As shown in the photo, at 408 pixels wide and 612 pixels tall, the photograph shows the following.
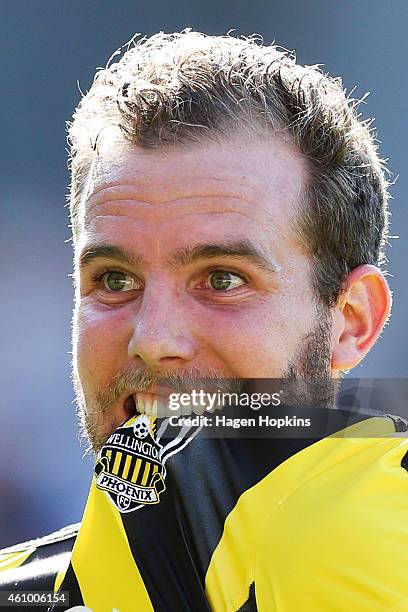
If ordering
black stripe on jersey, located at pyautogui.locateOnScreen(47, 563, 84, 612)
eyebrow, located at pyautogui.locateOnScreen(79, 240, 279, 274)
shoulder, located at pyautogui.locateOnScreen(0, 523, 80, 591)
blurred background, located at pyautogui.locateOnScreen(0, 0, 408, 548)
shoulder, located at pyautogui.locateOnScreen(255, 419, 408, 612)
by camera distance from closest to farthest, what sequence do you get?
shoulder, located at pyautogui.locateOnScreen(255, 419, 408, 612), black stripe on jersey, located at pyautogui.locateOnScreen(47, 563, 84, 612), shoulder, located at pyautogui.locateOnScreen(0, 523, 80, 591), eyebrow, located at pyautogui.locateOnScreen(79, 240, 279, 274), blurred background, located at pyautogui.locateOnScreen(0, 0, 408, 548)

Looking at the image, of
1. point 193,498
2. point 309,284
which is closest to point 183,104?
point 309,284

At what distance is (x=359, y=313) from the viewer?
1.26m

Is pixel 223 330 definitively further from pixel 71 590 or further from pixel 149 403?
pixel 71 590

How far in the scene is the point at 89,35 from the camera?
325 cm

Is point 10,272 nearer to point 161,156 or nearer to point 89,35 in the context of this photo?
→ point 89,35

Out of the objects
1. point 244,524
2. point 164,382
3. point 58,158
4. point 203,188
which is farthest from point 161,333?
point 58,158

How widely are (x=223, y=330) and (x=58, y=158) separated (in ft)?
7.59

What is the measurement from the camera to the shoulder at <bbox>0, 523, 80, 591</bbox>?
3.21ft

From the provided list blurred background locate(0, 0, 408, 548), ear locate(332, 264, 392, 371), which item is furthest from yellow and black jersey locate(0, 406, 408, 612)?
blurred background locate(0, 0, 408, 548)

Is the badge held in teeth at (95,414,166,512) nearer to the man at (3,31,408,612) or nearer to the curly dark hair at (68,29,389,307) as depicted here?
the man at (3,31,408,612)

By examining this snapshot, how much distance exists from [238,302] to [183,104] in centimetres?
31

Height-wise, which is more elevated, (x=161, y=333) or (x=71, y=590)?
(x=161, y=333)

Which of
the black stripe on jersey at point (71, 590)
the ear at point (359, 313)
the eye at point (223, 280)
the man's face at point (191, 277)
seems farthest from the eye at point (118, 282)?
the black stripe on jersey at point (71, 590)

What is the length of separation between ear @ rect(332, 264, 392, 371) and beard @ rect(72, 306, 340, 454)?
3 centimetres
